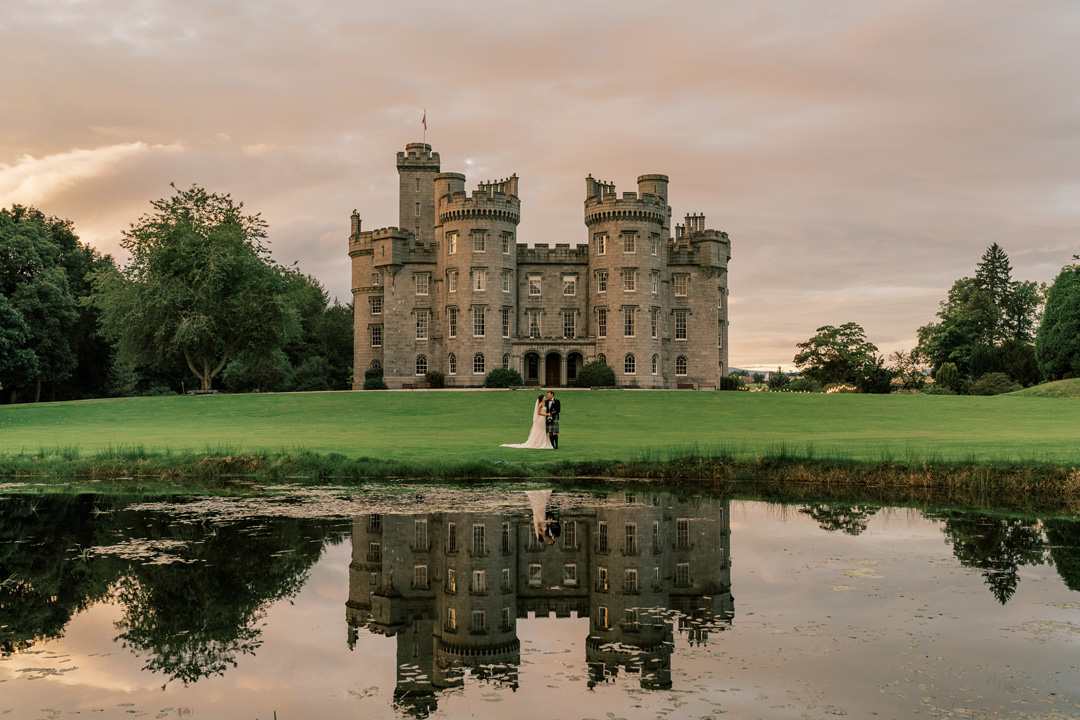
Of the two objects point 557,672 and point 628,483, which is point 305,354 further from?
point 557,672

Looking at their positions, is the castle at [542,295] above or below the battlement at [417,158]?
below

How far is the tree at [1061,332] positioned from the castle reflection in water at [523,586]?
55.9 meters

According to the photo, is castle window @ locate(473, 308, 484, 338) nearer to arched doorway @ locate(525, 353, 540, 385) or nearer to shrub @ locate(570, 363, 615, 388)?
arched doorway @ locate(525, 353, 540, 385)

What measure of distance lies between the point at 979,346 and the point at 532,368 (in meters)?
37.2

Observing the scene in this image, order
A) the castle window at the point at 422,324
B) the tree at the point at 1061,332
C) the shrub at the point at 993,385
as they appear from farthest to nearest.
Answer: the castle window at the point at 422,324, the tree at the point at 1061,332, the shrub at the point at 993,385

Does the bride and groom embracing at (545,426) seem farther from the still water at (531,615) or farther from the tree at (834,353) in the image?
the tree at (834,353)

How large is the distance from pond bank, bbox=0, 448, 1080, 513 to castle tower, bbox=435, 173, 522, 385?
38297mm

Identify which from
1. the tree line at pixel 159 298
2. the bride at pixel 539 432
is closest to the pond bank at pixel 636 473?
the bride at pixel 539 432

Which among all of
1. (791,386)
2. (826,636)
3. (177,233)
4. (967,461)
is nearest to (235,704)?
(826,636)

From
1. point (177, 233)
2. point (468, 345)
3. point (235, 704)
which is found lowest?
point (235, 704)

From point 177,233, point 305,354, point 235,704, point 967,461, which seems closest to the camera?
point 235,704

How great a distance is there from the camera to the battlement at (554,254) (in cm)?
6381

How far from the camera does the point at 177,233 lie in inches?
2047

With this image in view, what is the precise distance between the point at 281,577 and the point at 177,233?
46.1 metres
